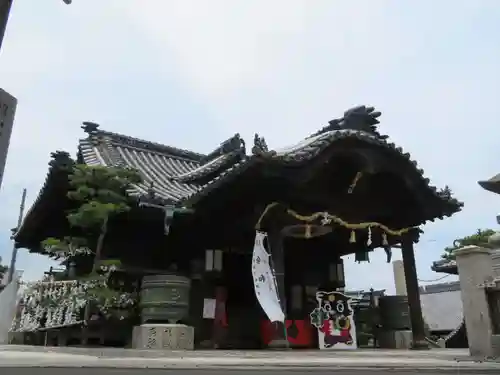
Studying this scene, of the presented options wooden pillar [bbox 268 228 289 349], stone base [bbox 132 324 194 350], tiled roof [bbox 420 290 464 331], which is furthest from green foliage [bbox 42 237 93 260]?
tiled roof [bbox 420 290 464 331]

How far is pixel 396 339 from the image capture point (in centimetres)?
1196

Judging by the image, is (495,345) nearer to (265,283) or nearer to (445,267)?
(265,283)

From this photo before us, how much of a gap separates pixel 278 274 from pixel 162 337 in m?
2.66

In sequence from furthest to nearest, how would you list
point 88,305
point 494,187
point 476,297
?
point 88,305 → point 494,187 → point 476,297

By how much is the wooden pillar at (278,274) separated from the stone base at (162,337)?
5.56 ft

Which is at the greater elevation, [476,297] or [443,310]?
[443,310]

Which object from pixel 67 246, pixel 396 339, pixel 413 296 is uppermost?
pixel 67 246

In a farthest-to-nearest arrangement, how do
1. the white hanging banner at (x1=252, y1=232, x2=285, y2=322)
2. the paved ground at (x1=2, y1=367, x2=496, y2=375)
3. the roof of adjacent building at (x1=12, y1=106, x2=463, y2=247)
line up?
the roof of adjacent building at (x1=12, y1=106, x2=463, y2=247), the white hanging banner at (x1=252, y1=232, x2=285, y2=322), the paved ground at (x1=2, y1=367, x2=496, y2=375)

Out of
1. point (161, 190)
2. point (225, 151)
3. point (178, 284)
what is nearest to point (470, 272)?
point (178, 284)

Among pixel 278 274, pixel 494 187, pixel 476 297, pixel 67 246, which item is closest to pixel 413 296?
pixel 278 274

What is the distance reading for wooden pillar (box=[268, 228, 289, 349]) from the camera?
29.5 ft

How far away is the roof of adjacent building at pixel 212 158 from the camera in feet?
31.4

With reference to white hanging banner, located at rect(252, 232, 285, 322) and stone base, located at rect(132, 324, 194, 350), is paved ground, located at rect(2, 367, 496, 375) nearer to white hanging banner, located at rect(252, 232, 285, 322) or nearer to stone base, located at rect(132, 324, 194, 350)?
white hanging banner, located at rect(252, 232, 285, 322)

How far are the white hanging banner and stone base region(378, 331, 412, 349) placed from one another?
14.5 ft
